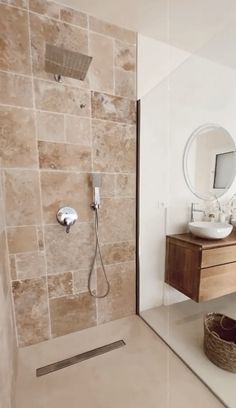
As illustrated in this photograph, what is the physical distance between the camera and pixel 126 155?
1789mm

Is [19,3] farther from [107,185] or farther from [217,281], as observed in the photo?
[217,281]

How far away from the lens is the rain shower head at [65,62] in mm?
1191

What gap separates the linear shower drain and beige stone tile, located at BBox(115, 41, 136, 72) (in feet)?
7.43

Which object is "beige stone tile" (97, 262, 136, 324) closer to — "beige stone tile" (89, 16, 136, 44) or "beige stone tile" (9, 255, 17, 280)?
"beige stone tile" (9, 255, 17, 280)

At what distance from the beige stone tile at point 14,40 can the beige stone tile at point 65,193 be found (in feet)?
2.40

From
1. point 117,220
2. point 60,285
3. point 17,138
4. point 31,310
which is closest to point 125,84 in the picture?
point 17,138

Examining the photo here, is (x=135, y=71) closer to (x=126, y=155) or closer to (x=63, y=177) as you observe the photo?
(x=126, y=155)

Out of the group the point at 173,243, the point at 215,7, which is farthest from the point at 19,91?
the point at 173,243

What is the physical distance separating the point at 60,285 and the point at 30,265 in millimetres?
298

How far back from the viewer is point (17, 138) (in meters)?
1.42

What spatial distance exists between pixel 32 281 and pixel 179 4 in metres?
2.31

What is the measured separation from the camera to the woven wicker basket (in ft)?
4.49

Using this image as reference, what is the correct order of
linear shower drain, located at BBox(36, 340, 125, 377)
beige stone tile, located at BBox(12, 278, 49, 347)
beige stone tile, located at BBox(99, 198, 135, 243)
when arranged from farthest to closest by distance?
beige stone tile, located at BBox(99, 198, 135, 243)
beige stone tile, located at BBox(12, 278, 49, 347)
linear shower drain, located at BBox(36, 340, 125, 377)

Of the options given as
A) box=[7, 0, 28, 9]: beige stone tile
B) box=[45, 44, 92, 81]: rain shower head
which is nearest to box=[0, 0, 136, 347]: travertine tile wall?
box=[7, 0, 28, 9]: beige stone tile
